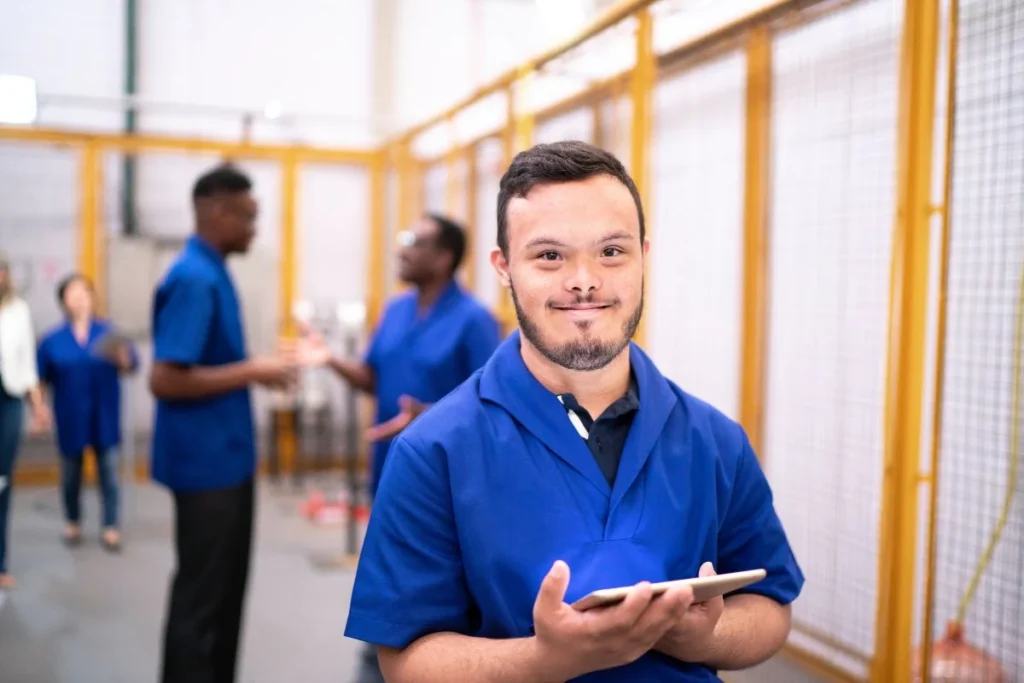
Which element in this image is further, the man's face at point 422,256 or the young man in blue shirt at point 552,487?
the man's face at point 422,256

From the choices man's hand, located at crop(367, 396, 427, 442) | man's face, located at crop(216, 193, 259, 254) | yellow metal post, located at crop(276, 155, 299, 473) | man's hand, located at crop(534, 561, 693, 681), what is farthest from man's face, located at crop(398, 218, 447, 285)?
yellow metal post, located at crop(276, 155, 299, 473)

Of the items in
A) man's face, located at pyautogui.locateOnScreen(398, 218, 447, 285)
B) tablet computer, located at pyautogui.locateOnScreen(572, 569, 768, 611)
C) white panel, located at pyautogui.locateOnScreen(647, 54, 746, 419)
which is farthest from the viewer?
man's face, located at pyautogui.locateOnScreen(398, 218, 447, 285)

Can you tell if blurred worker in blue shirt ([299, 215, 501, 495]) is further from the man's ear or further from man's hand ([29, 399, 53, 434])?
the man's ear

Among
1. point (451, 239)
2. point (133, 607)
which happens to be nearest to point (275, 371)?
point (451, 239)

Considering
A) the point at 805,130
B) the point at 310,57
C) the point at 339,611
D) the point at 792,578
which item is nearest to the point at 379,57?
the point at 310,57

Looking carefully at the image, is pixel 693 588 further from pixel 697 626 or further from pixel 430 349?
pixel 430 349

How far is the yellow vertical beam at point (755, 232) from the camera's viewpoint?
2.49 metres

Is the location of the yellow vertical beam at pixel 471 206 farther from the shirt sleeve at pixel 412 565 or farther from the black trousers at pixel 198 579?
the shirt sleeve at pixel 412 565

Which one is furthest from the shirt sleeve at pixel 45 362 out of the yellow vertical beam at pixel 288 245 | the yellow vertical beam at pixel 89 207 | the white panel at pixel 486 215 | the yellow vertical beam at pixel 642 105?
the yellow vertical beam at pixel 288 245

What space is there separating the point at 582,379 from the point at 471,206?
3.50 m

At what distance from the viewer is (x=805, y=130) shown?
237 cm

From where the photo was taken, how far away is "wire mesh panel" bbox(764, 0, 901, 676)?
2096 millimetres

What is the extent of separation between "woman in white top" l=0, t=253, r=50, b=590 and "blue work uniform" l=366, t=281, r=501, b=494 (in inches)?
43.7

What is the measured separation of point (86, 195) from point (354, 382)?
7.75 ft
